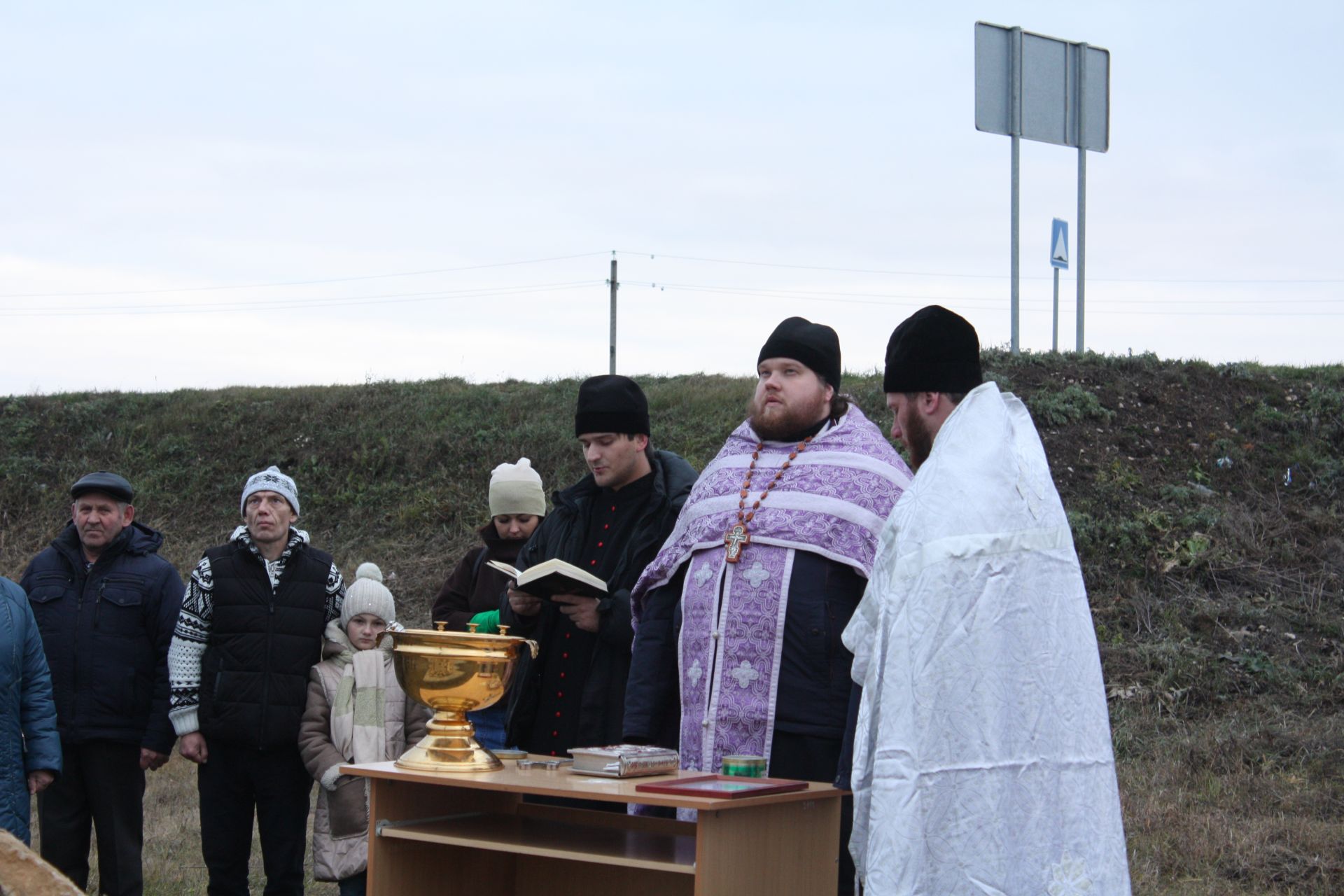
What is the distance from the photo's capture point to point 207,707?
567 centimetres

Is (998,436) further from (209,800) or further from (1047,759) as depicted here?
(209,800)

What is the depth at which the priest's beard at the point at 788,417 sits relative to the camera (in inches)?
174

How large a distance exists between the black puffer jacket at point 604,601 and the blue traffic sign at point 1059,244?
9974 millimetres

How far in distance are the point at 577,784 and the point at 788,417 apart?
146 cm

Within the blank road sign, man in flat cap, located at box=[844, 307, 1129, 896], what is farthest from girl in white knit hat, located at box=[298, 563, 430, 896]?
the blank road sign

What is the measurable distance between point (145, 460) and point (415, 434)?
3.63 meters

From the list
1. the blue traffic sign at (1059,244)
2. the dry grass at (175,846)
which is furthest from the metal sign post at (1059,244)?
the dry grass at (175,846)

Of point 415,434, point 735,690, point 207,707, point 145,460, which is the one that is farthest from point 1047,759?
point 145,460

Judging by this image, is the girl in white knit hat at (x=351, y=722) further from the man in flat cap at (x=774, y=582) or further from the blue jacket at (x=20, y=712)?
the man in flat cap at (x=774, y=582)

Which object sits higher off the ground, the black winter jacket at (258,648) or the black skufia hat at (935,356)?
the black skufia hat at (935,356)

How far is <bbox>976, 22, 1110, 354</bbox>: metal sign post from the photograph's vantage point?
13.1 m

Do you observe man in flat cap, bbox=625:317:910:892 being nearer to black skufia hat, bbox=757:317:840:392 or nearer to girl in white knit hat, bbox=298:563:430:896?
black skufia hat, bbox=757:317:840:392

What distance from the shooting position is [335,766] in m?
5.59

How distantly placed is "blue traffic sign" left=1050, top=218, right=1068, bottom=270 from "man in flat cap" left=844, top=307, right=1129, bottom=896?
11.5m
